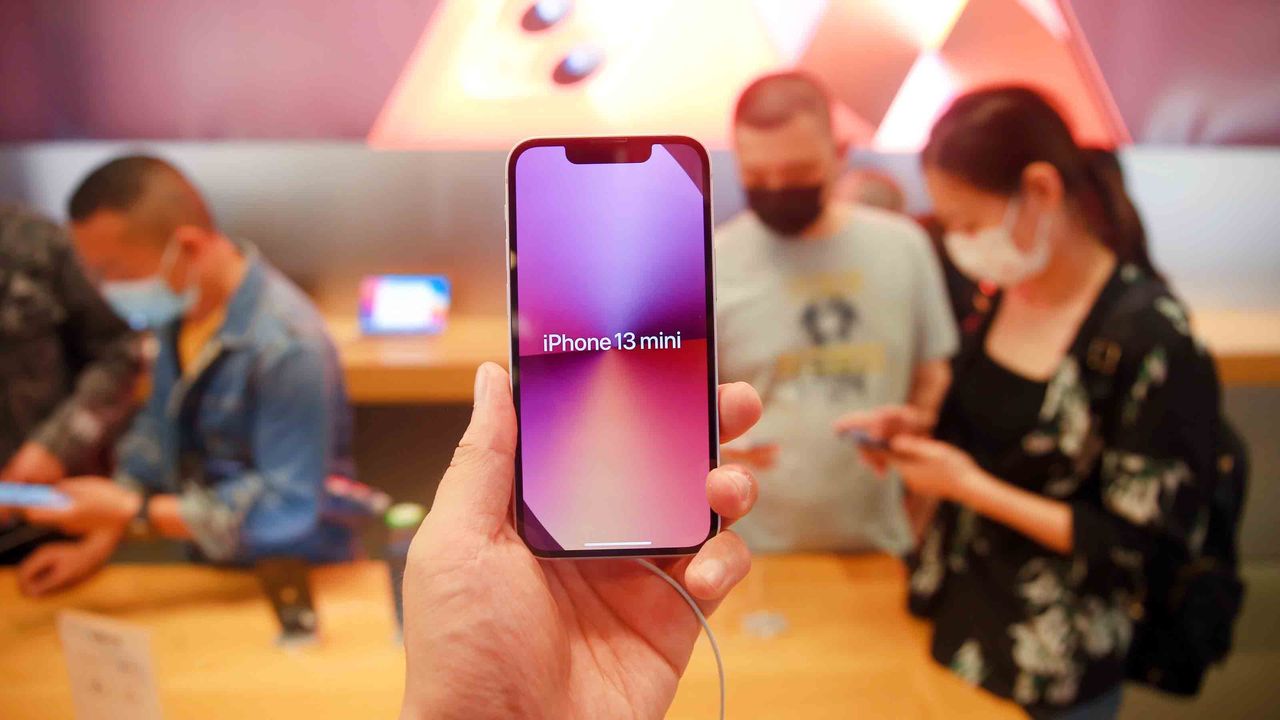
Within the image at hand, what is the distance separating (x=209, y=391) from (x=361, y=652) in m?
0.48

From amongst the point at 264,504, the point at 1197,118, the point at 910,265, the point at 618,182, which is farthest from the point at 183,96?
the point at 1197,118

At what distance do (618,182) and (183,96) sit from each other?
3.47ft

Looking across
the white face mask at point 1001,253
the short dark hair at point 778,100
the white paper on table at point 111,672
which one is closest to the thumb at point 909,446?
the white face mask at point 1001,253

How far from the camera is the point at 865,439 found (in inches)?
44.4

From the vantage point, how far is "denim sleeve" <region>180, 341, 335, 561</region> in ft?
3.41

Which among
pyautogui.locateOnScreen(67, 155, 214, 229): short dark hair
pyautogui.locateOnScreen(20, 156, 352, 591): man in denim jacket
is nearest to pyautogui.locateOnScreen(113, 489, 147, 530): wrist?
pyautogui.locateOnScreen(20, 156, 352, 591): man in denim jacket

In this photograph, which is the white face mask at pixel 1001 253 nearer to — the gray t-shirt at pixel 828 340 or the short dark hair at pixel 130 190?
the gray t-shirt at pixel 828 340

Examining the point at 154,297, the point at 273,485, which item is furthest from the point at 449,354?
the point at 154,297

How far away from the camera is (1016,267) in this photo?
3.32ft

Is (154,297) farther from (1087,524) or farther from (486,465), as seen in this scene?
(1087,524)

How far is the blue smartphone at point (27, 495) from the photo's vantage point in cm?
114

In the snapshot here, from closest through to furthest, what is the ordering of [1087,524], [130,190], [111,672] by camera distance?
1. [111,672]
2. [1087,524]
3. [130,190]

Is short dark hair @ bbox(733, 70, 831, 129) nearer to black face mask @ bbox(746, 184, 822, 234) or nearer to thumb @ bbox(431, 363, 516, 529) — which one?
black face mask @ bbox(746, 184, 822, 234)

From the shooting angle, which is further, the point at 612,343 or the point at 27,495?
the point at 27,495
